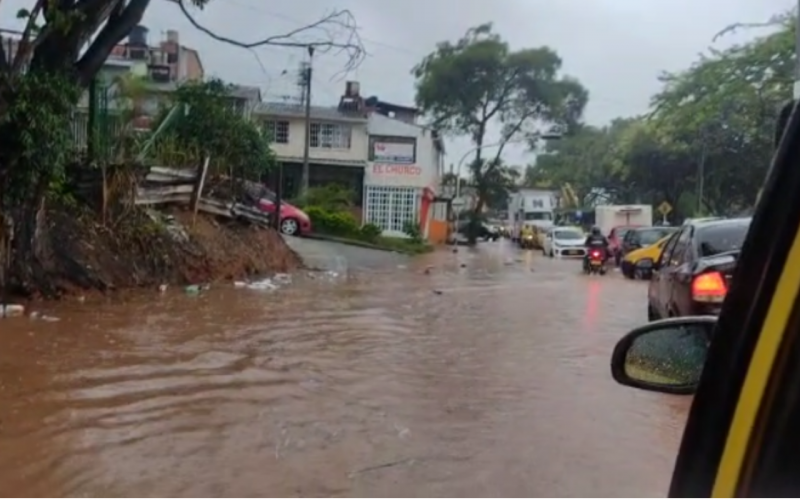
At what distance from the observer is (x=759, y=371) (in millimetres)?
1004

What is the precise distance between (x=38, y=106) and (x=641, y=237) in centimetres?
1461

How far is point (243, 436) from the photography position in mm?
5238

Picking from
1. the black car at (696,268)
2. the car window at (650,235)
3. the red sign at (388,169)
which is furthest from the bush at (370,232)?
the black car at (696,268)

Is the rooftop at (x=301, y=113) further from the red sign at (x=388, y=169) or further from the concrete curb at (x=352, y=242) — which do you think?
the concrete curb at (x=352, y=242)

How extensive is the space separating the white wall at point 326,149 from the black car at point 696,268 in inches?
1118

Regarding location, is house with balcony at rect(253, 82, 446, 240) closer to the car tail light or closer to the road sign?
the road sign

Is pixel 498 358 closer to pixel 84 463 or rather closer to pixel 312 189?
pixel 84 463

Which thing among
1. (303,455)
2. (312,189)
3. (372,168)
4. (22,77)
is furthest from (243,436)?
(372,168)

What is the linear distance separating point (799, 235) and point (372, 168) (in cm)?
3661

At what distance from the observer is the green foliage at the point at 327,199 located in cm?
3183

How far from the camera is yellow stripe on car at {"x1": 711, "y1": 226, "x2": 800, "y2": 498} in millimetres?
959

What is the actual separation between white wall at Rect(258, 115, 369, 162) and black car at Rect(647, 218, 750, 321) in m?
28.4

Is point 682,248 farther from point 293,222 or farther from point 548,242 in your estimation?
point 548,242

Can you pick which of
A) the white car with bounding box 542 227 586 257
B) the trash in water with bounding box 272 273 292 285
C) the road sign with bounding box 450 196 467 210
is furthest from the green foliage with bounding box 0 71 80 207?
the road sign with bounding box 450 196 467 210
